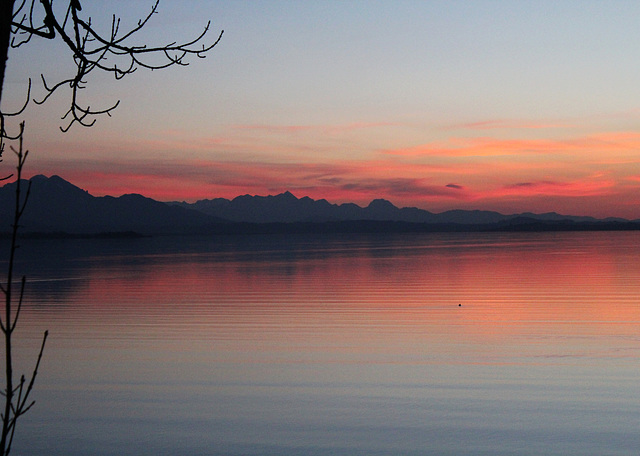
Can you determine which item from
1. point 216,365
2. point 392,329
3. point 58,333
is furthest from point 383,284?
point 216,365

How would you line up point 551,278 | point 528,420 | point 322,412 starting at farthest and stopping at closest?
point 551,278 → point 322,412 → point 528,420

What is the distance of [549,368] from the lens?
9836 mm

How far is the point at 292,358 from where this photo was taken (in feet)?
35.5

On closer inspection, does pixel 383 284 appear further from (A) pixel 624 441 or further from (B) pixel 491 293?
(A) pixel 624 441

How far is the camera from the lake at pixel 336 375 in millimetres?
6895

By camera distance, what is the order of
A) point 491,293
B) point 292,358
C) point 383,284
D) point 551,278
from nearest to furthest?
1. point 292,358
2. point 491,293
3. point 383,284
4. point 551,278

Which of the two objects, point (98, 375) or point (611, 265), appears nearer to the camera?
point (98, 375)

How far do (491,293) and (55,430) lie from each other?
1555 cm

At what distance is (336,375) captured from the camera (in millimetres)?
9570

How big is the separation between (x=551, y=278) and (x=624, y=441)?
66.0 feet

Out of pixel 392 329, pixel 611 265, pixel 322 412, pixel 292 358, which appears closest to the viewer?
pixel 322 412

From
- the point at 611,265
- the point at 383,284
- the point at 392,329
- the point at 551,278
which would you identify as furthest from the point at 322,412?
the point at 611,265

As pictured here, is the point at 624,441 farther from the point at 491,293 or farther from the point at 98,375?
the point at 491,293

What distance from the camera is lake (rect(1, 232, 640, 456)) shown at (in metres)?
6.89
